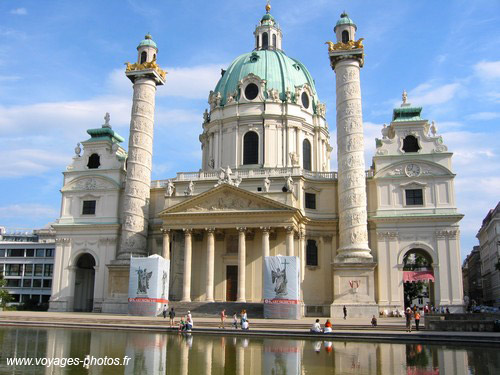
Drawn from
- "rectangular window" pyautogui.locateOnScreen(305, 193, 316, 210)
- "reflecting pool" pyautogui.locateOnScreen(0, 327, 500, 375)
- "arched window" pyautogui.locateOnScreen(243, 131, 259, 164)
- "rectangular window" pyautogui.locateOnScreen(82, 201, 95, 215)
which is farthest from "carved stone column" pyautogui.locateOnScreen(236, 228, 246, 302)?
"rectangular window" pyautogui.locateOnScreen(82, 201, 95, 215)

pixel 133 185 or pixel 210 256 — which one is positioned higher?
pixel 133 185

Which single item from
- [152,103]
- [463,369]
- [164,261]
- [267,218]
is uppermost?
[152,103]

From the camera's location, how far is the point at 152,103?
5022 centimetres

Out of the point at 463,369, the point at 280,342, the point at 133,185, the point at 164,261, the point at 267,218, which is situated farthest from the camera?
the point at 133,185

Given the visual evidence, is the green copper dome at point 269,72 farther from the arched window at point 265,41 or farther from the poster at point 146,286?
the poster at point 146,286

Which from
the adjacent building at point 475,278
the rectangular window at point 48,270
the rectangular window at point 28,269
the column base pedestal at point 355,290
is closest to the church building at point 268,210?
the column base pedestal at point 355,290

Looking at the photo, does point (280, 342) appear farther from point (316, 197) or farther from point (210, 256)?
point (316, 197)

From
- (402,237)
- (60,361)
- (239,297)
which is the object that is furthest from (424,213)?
(60,361)

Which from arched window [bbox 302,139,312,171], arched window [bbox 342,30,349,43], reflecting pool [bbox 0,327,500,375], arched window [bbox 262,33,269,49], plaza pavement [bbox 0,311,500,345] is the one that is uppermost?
arched window [bbox 262,33,269,49]

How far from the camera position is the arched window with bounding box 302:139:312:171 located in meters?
54.9

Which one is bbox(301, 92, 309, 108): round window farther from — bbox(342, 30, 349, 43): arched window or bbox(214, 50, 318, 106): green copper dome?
bbox(342, 30, 349, 43): arched window

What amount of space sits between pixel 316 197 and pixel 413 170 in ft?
29.1

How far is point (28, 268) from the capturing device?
77688 mm

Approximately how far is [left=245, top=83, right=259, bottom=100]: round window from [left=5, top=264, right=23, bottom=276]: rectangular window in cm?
4596
